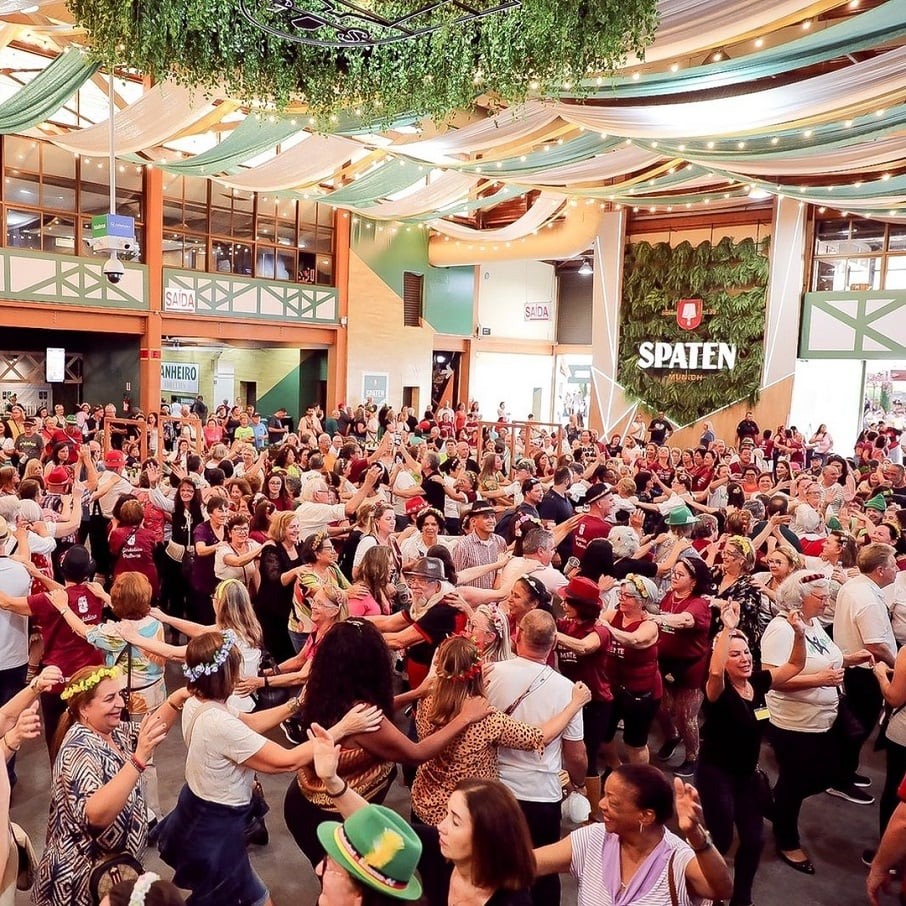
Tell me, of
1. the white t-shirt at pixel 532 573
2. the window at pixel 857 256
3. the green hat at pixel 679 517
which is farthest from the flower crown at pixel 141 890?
the window at pixel 857 256

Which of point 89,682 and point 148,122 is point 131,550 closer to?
point 89,682

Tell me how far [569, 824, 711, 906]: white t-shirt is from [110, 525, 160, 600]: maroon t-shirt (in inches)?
135

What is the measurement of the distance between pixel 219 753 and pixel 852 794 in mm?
3524

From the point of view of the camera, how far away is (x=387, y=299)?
60.4ft

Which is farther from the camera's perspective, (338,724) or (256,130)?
(256,130)

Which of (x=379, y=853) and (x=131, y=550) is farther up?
(x=379, y=853)

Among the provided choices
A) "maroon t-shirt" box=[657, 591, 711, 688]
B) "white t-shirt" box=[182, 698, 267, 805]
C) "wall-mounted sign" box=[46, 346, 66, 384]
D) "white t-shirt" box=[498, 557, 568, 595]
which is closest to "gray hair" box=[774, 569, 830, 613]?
"maroon t-shirt" box=[657, 591, 711, 688]

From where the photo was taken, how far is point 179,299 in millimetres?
14797

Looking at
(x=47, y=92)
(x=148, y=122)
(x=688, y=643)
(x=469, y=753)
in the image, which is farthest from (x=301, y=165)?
(x=469, y=753)

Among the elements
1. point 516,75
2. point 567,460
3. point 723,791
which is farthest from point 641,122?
point 723,791

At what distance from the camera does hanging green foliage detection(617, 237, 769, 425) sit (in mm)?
16125

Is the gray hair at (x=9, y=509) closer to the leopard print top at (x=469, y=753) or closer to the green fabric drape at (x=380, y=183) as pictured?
the leopard print top at (x=469, y=753)

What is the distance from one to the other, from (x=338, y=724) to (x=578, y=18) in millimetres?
5342

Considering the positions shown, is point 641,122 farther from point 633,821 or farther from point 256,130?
point 633,821
